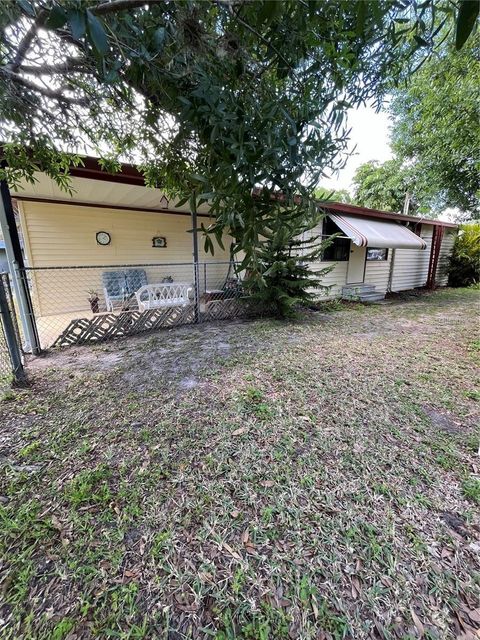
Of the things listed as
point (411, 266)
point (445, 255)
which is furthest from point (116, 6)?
point (445, 255)

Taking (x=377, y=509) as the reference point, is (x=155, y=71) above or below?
above

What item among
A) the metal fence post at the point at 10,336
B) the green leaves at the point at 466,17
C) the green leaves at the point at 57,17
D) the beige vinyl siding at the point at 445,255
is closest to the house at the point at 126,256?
the metal fence post at the point at 10,336

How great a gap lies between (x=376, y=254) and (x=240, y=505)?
969 centimetres

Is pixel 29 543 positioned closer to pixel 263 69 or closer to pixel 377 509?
pixel 377 509

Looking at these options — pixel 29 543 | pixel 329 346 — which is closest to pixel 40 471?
pixel 29 543

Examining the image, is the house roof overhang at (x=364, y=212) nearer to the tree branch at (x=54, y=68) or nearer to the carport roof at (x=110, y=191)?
the carport roof at (x=110, y=191)

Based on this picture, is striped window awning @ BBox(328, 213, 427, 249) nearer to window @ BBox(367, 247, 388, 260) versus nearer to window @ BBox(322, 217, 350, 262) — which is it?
window @ BBox(322, 217, 350, 262)

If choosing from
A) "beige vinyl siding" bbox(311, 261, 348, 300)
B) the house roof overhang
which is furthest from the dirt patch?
"beige vinyl siding" bbox(311, 261, 348, 300)

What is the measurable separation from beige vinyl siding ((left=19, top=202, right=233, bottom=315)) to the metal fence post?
125 inches

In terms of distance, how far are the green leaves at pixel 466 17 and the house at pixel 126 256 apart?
152 inches

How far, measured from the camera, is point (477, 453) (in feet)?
6.86

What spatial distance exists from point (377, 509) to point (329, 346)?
2.92m

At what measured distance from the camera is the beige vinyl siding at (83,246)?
640 centimetres

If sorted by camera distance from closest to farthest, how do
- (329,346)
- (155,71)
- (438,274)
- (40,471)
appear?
(155,71)
(40,471)
(329,346)
(438,274)
